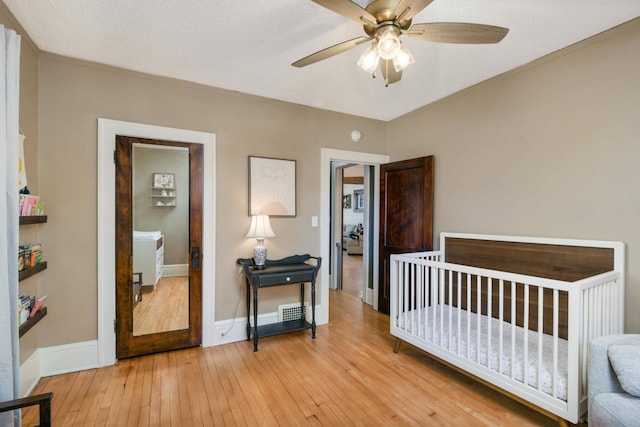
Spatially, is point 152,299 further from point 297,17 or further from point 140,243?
point 297,17

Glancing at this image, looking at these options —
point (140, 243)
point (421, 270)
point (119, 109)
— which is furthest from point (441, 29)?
point (140, 243)

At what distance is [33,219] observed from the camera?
208 centimetres

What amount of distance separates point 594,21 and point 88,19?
3.30 m

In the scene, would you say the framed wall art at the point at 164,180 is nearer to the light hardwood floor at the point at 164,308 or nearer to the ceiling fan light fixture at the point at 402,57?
the light hardwood floor at the point at 164,308

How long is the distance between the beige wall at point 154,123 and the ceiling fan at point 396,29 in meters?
1.67

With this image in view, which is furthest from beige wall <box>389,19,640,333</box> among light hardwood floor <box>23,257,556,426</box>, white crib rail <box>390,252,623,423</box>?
light hardwood floor <box>23,257,556,426</box>

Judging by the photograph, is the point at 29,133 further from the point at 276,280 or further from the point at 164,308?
the point at 276,280

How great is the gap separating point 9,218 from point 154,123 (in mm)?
1513

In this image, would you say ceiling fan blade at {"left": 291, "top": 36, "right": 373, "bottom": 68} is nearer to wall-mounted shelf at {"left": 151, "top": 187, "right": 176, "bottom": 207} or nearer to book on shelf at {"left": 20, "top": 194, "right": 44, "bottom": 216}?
wall-mounted shelf at {"left": 151, "top": 187, "right": 176, "bottom": 207}

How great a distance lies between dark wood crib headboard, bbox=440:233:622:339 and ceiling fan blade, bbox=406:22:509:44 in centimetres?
162

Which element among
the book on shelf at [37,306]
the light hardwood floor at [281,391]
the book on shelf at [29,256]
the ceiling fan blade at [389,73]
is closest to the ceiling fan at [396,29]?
the ceiling fan blade at [389,73]

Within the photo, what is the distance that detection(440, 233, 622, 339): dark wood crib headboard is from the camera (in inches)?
82.2

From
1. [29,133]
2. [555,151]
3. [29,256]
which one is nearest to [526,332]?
[555,151]

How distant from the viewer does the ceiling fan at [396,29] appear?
4.48ft
